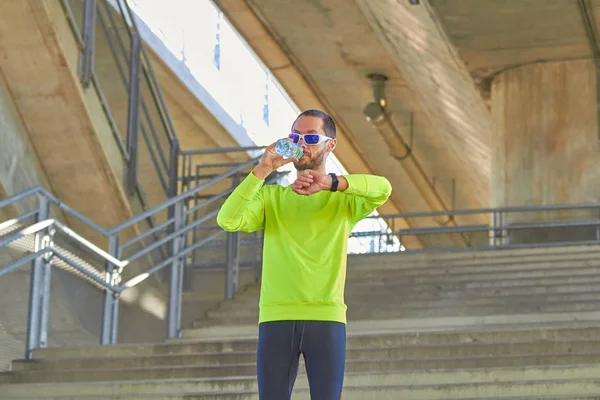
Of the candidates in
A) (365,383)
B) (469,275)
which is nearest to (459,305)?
(469,275)

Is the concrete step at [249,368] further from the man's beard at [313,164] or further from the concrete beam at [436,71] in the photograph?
the concrete beam at [436,71]

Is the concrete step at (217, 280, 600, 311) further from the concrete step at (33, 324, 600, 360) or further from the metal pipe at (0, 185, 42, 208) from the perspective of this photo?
the metal pipe at (0, 185, 42, 208)

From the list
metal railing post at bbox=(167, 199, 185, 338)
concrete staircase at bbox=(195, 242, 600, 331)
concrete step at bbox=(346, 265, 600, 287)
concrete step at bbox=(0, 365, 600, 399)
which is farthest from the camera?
concrete step at bbox=(346, 265, 600, 287)

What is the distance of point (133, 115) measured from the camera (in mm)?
13484

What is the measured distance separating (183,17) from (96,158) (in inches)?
335

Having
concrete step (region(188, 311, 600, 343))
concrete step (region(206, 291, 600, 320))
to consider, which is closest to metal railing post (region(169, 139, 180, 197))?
concrete step (region(206, 291, 600, 320))

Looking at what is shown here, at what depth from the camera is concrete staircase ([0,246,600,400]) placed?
7.17m

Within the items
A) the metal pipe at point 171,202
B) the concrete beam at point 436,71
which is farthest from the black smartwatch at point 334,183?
the concrete beam at point 436,71

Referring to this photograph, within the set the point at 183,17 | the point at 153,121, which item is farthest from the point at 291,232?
the point at 183,17

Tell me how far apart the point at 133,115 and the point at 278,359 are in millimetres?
9417

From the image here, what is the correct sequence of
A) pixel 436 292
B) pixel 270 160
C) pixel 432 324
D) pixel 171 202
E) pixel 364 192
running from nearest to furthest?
pixel 270 160 < pixel 364 192 < pixel 432 324 < pixel 171 202 < pixel 436 292

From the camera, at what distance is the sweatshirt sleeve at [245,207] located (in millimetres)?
4383

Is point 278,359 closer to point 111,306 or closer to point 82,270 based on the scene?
point 82,270

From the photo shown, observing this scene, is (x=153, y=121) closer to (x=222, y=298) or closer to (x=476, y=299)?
(x=222, y=298)
